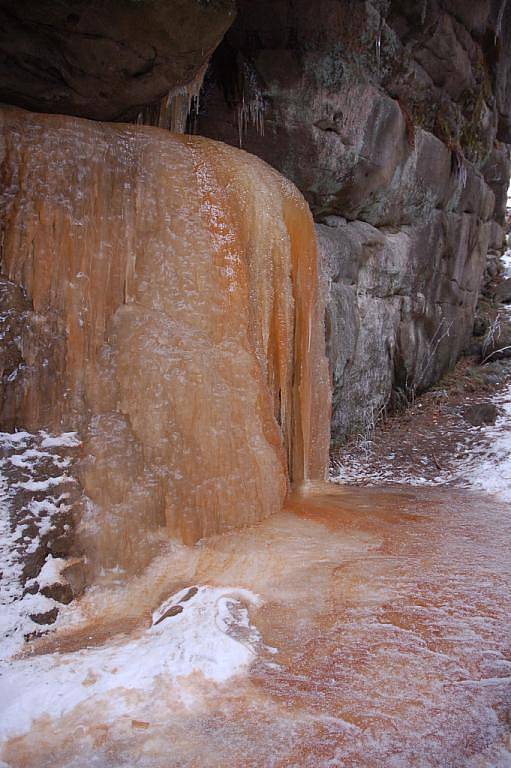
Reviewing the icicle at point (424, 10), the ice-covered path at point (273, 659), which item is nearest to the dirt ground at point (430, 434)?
the ice-covered path at point (273, 659)

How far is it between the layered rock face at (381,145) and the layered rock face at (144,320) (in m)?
1.46

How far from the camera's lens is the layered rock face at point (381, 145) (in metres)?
5.45

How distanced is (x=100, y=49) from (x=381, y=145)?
387 cm

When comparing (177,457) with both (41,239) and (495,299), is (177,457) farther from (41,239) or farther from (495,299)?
(495,299)

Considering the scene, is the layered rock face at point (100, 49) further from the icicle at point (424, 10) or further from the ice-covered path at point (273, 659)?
the icicle at point (424, 10)

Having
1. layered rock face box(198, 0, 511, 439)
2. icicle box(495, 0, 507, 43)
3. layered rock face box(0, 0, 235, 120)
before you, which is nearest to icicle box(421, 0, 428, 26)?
layered rock face box(198, 0, 511, 439)

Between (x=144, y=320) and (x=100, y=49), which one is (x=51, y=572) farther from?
(x=100, y=49)

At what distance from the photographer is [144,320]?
363 cm

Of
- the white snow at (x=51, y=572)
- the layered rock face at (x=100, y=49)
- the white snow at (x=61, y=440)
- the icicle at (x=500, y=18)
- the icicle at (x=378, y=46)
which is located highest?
the icicle at (x=500, y=18)

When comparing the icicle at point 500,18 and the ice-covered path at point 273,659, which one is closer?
the ice-covered path at point 273,659

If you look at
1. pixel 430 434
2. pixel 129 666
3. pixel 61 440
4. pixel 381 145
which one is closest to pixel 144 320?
pixel 61 440

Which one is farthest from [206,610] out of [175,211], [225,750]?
[175,211]

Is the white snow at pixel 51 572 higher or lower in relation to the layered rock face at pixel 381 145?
lower

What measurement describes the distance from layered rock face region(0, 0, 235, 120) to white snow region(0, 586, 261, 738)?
306 centimetres
